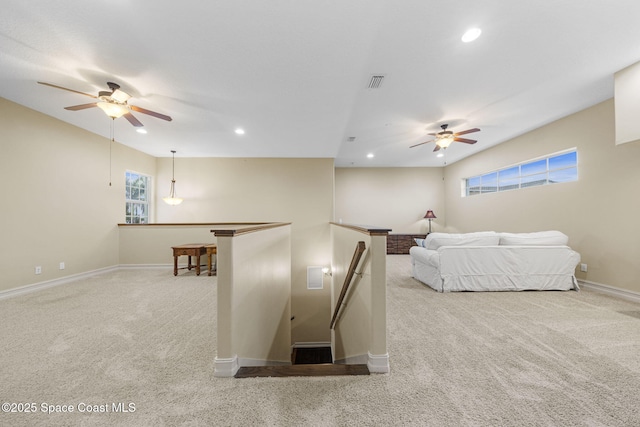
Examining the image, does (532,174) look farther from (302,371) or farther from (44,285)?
(44,285)

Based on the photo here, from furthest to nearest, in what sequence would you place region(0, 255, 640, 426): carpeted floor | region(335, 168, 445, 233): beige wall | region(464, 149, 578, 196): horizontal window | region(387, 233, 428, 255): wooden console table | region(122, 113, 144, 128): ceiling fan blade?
region(335, 168, 445, 233): beige wall < region(387, 233, 428, 255): wooden console table < region(464, 149, 578, 196): horizontal window < region(122, 113, 144, 128): ceiling fan blade < region(0, 255, 640, 426): carpeted floor

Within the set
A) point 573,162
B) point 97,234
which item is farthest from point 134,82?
point 573,162

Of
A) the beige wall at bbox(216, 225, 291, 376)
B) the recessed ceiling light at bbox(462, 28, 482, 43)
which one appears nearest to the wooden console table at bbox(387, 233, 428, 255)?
the beige wall at bbox(216, 225, 291, 376)

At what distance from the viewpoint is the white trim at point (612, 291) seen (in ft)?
10.6

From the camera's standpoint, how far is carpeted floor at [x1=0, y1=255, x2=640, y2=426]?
133cm

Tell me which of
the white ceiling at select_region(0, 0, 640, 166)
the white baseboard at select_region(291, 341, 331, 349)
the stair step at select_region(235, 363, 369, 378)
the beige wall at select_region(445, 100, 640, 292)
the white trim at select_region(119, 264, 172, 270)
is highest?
the white ceiling at select_region(0, 0, 640, 166)

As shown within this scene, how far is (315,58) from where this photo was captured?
241 cm

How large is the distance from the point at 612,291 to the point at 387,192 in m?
5.67

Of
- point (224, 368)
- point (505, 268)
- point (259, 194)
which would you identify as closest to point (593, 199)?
point (505, 268)

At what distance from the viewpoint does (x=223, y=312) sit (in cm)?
174

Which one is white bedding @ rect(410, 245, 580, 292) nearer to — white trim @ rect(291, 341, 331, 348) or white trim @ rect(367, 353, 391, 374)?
white trim @ rect(367, 353, 391, 374)

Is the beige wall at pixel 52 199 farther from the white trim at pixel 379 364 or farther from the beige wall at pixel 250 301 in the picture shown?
the white trim at pixel 379 364

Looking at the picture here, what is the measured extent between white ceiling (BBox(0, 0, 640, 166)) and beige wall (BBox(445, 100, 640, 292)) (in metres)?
0.50

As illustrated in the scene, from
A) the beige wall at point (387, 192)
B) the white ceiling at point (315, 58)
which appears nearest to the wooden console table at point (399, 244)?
the beige wall at point (387, 192)
